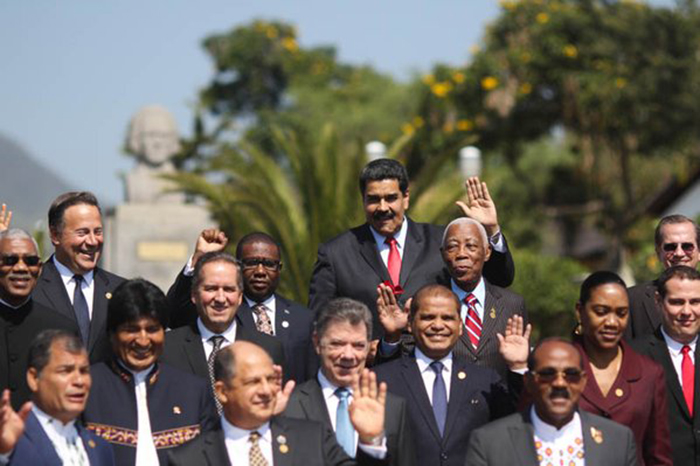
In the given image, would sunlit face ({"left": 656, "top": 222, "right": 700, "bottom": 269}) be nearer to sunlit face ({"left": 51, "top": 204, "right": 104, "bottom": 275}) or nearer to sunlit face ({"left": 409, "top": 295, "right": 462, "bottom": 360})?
sunlit face ({"left": 409, "top": 295, "right": 462, "bottom": 360})

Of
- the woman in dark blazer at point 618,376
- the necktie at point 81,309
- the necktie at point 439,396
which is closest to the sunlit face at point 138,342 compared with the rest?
the necktie at point 81,309

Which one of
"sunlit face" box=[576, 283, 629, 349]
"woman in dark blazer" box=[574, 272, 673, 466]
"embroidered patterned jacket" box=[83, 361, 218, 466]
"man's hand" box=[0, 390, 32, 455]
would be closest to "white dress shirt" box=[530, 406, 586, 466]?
"woman in dark blazer" box=[574, 272, 673, 466]

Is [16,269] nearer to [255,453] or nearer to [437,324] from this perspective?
[255,453]

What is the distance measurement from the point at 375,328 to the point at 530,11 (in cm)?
2032

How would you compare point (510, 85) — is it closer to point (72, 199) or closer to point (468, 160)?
point (468, 160)

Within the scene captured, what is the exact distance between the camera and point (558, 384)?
21.9 feet

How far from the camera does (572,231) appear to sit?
127 ft

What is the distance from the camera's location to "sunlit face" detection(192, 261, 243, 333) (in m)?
7.71

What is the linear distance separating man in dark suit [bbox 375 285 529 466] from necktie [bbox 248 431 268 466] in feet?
3.93

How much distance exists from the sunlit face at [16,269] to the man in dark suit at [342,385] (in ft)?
5.87

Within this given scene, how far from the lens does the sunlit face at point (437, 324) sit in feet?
24.6

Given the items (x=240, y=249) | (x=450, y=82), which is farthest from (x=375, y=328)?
(x=450, y=82)

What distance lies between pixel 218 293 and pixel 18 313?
1.22 m

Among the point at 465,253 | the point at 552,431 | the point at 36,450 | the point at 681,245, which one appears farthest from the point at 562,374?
the point at 36,450
